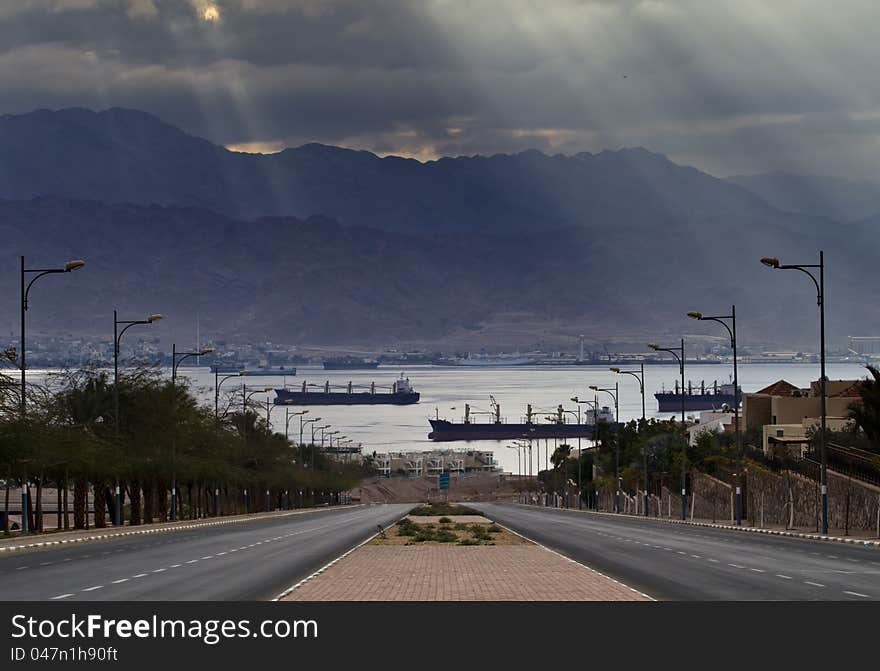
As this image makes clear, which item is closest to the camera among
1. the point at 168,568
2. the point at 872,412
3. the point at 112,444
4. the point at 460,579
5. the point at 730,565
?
the point at 460,579

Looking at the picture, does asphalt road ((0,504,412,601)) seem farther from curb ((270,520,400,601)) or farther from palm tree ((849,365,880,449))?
palm tree ((849,365,880,449))

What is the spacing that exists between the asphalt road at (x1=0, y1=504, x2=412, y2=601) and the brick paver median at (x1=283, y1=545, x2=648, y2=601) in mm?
928

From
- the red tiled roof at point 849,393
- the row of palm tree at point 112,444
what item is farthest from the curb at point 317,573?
the red tiled roof at point 849,393

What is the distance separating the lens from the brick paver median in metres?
24.2

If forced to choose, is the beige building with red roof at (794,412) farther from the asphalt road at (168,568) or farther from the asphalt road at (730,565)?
the asphalt road at (168,568)

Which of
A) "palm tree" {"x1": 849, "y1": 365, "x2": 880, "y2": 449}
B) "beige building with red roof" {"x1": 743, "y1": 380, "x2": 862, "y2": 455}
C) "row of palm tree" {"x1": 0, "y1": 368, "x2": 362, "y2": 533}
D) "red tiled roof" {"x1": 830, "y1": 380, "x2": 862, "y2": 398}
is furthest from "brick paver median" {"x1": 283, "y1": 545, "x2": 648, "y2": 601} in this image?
"red tiled roof" {"x1": 830, "y1": 380, "x2": 862, "y2": 398}

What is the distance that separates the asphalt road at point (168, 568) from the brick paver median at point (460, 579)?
0.93 m

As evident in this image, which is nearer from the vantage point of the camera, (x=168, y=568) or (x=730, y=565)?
(x=168, y=568)

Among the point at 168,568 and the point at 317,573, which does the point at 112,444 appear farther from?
the point at 317,573

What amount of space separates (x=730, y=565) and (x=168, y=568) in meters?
13.0

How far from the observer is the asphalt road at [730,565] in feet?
82.8

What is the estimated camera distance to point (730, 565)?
110 ft

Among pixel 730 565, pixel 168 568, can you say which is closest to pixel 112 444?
pixel 168 568
